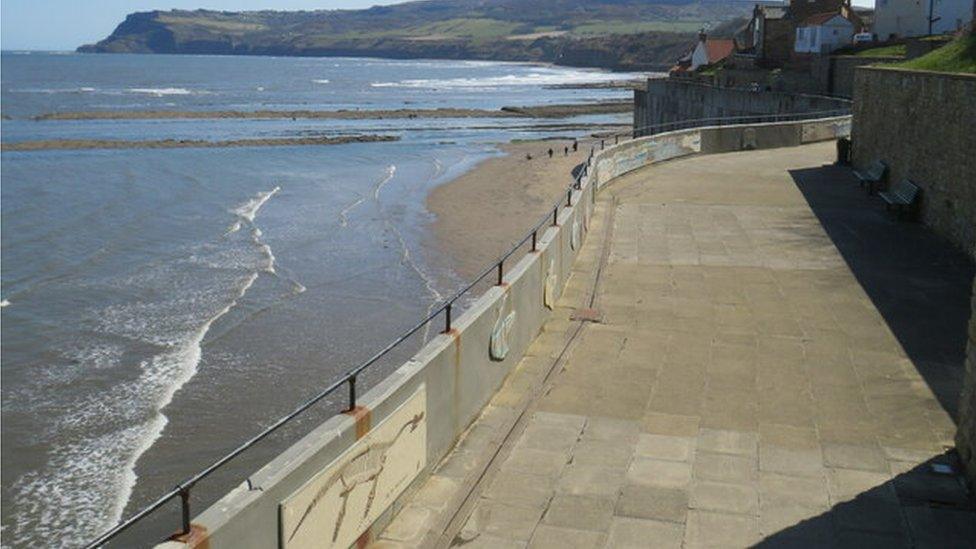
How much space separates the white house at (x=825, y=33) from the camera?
6128 cm

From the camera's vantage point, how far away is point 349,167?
172 ft

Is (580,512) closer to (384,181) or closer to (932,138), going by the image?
(932,138)

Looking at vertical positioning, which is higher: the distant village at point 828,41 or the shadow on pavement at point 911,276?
the distant village at point 828,41

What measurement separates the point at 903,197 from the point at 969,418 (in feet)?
40.7

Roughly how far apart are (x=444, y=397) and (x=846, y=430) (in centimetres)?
403

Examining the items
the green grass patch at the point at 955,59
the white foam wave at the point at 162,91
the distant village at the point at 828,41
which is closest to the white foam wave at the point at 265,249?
the green grass patch at the point at 955,59

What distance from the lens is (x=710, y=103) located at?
5506 cm

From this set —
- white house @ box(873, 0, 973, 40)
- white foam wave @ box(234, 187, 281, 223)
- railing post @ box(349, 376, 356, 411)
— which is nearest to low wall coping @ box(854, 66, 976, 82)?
railing post @ box(349, 376, 356, 411)

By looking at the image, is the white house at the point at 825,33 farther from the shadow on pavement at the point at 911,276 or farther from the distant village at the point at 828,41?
the shadow on pavement at the point at 911,276

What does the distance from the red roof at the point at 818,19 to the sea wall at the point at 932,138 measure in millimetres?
42879

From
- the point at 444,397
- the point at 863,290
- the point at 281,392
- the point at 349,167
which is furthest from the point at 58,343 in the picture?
the point at 349,167

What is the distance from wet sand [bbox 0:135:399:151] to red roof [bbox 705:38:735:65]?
122 feet

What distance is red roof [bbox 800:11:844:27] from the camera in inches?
2485

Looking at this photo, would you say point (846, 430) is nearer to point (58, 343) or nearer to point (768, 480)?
point (768, 480)
